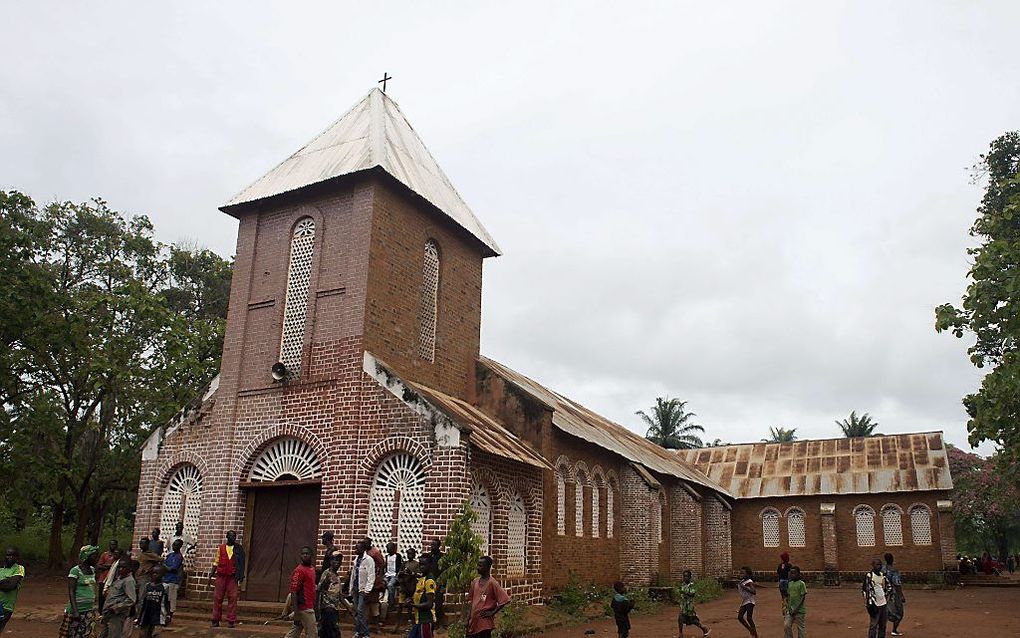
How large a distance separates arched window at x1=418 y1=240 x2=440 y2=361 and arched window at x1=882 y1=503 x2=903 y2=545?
77.7ft

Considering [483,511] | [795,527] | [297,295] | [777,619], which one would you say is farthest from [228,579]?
[795,527]

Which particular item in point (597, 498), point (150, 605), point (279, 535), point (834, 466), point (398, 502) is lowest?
point (150, 605)

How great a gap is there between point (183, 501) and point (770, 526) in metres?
26.0

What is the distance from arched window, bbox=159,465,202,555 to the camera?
1733 centimetres

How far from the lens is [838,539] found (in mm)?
34031

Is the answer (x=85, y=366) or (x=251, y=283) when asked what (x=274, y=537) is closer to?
(x=251, y=283)

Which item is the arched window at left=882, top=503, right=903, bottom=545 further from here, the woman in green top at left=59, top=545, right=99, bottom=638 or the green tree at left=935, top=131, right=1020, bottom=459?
the woman in green top at left=59, top=545, right=99, bottom=638

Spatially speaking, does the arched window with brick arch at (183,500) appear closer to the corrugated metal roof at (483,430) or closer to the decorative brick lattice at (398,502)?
the decorative brick lattice at (398,502)

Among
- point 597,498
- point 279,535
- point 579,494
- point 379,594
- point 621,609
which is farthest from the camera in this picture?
point 597,498

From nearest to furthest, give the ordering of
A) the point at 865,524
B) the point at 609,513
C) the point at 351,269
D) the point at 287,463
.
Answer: the point at 287,463
the point at 351,269
the point at 609,513
the point at 865,524

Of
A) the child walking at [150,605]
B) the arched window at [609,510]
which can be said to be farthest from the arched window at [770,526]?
the child walking at [150,605]

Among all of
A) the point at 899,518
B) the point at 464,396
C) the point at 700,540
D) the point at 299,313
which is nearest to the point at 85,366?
the point at 299,313

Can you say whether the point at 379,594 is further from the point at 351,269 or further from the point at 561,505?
the point at 561,505

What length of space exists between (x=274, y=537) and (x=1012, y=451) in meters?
15.0
